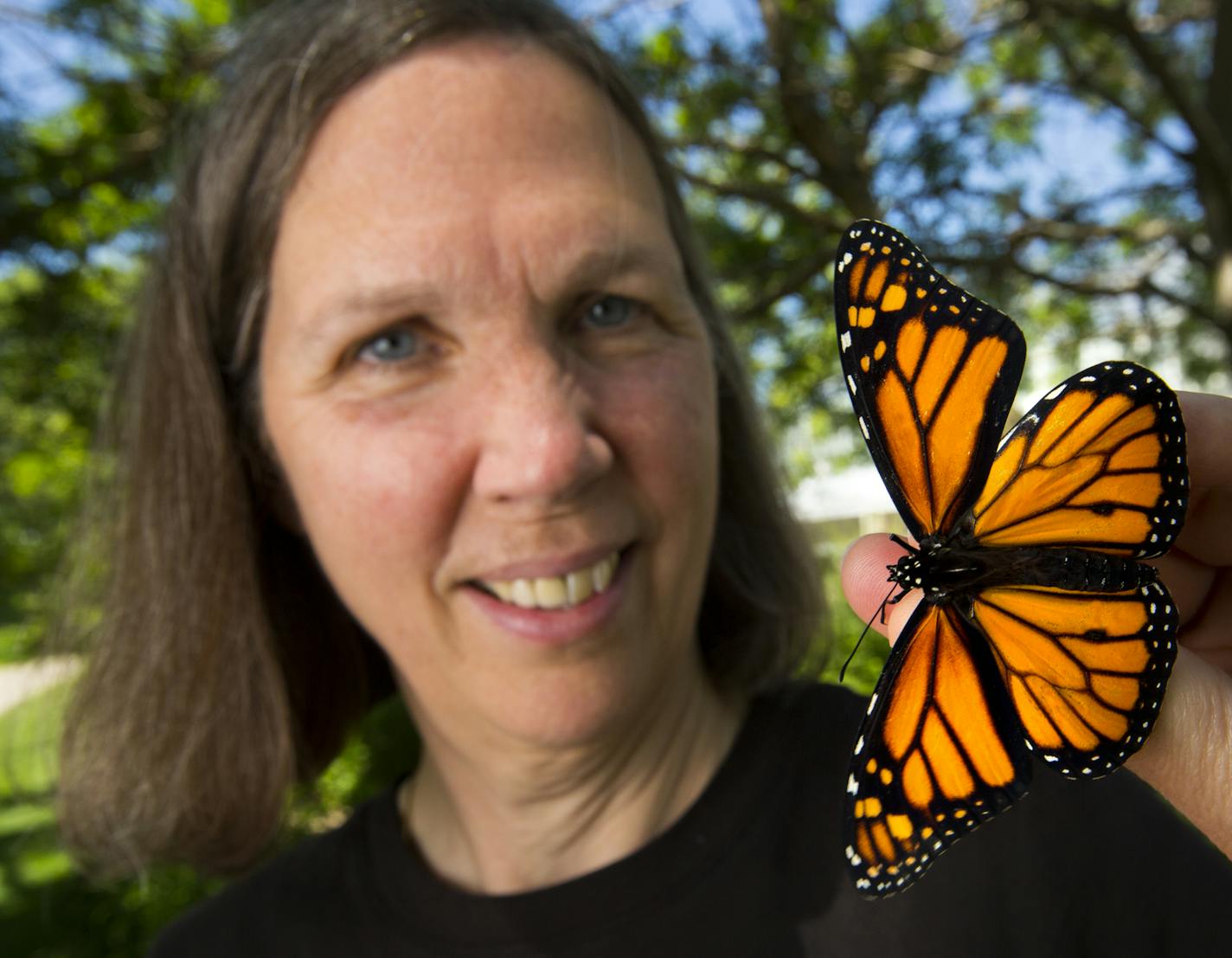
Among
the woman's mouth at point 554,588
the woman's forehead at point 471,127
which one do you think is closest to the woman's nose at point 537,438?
the woman's mouth at point 554,588

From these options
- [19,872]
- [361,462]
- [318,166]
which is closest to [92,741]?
[361,462]

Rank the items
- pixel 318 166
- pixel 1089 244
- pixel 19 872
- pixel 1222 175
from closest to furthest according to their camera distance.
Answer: pixel 318 166 → pixel 1222 175 → pixel 1089 244 → pixel 19 872

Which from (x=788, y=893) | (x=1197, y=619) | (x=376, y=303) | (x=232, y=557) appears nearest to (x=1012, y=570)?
(x=1197, y=619)

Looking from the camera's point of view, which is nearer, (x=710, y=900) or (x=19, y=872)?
(x=710, y=900)

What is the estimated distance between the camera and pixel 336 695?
2059mm

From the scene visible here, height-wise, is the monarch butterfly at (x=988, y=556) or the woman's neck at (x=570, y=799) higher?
the monarch butterfly at (x=988, y=556)

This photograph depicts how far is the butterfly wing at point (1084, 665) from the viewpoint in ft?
2.41

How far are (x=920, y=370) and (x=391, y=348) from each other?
32.9 inches

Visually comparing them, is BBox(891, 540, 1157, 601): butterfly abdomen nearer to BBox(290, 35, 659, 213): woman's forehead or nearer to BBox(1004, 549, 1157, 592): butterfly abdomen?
BBox(1004, 549, 1157, 592): butterfly abdomen

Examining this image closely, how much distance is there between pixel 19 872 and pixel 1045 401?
8.11m

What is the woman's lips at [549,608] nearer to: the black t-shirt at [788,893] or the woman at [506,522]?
the woman at [506,522]

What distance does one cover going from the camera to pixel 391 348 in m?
1.38

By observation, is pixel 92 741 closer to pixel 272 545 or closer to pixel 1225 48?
pixel 272 545

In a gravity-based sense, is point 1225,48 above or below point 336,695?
above
